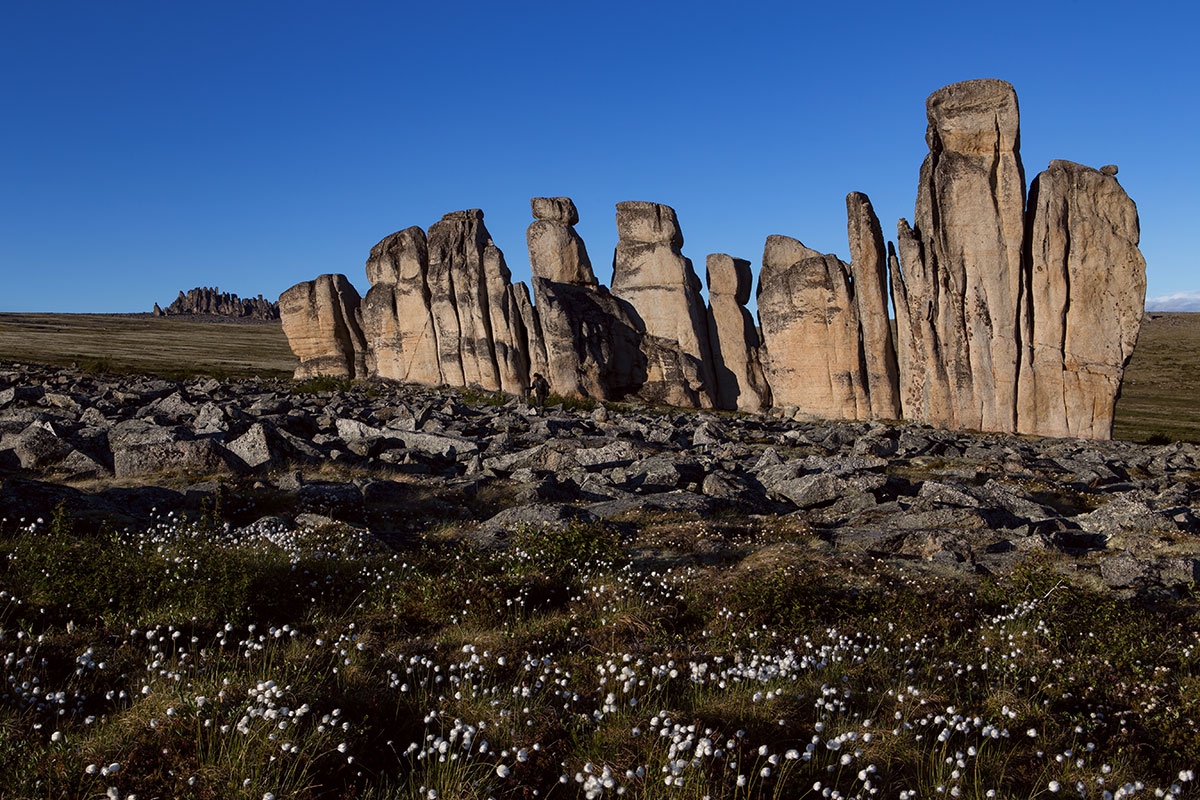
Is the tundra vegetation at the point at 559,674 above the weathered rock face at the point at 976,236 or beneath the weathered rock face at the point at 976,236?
beneath

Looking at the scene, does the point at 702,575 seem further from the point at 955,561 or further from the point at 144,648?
the point at 144,648

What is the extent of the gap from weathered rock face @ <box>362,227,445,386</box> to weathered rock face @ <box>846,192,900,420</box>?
960 inches

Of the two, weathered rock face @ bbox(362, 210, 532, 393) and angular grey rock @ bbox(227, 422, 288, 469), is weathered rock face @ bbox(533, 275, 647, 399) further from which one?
angular grey rock @ bbox(227, 422, 288, 469)

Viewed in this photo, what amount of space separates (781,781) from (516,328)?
139 feet

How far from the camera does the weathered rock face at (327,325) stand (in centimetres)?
5234

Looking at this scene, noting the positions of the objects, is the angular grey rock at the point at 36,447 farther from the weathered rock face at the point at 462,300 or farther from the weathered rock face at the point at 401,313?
the weathered rock face at the point at 401,313

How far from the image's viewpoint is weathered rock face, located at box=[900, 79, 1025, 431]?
3109 cm

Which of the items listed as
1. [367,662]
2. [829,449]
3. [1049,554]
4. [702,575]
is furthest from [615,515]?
[829,449]

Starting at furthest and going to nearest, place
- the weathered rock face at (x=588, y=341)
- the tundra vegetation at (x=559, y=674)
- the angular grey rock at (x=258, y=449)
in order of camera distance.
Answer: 1. the weathered rock face at (x=588, y=341)
2. the angular grey rock at (x=258, y=449)
3. the tundra vegetation at (x=559, y=674)

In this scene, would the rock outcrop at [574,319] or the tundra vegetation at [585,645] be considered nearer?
the tundra vegetation at [585,645]

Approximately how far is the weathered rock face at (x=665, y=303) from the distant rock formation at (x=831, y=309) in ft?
0.34

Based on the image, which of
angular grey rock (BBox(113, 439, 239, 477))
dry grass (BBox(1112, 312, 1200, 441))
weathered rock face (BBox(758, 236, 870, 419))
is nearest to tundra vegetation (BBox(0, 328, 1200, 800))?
angular grey rock (BBox(113, 439, 239, 477))

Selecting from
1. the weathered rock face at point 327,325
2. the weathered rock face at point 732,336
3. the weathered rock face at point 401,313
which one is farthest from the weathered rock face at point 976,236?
the weathered rock face at point 327,325

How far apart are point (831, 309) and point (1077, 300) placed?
9.94 m
